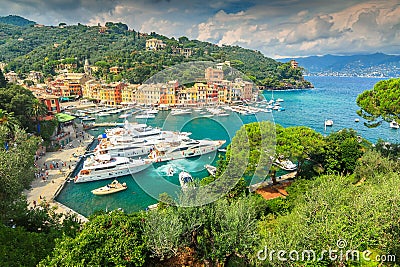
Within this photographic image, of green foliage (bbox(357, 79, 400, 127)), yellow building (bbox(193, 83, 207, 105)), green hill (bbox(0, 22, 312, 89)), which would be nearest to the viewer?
yellow building (bbox(193, 83, 207, 105))

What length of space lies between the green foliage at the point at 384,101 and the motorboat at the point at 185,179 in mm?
10496

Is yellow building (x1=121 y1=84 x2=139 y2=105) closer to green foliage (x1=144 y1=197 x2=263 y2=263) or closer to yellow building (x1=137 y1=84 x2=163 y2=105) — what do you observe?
yellow building (x1=137 y1=84 x2=163 y2=105)

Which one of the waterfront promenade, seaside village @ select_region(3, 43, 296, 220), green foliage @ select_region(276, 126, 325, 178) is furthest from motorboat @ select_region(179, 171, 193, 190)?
the waterfront promenade

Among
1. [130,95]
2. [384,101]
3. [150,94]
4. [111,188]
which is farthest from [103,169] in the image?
[384,101]

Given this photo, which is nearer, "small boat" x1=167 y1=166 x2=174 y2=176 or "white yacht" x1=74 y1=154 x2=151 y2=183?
"small boat" x1=167 y1=166 x2=174 y2=176

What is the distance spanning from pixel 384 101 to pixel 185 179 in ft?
36.2

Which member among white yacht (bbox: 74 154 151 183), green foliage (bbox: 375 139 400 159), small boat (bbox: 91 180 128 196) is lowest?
small boat (bbox: 91 180 128 196)

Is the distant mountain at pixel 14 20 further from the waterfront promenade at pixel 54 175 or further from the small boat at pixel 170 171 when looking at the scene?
→ the small boat at pixel 170 171

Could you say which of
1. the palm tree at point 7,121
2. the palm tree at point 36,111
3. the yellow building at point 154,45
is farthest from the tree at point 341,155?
the yellow building at point 154,45

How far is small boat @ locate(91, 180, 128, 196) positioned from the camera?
1348 centimetres

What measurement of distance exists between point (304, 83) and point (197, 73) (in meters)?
81.1

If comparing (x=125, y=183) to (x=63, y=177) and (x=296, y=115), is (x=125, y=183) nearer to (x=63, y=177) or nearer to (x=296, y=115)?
(x=63, y=177)

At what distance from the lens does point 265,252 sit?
4598 millimetres

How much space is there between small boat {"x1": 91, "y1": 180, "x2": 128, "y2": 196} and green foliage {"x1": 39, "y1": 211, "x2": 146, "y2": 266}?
29.1 ft
